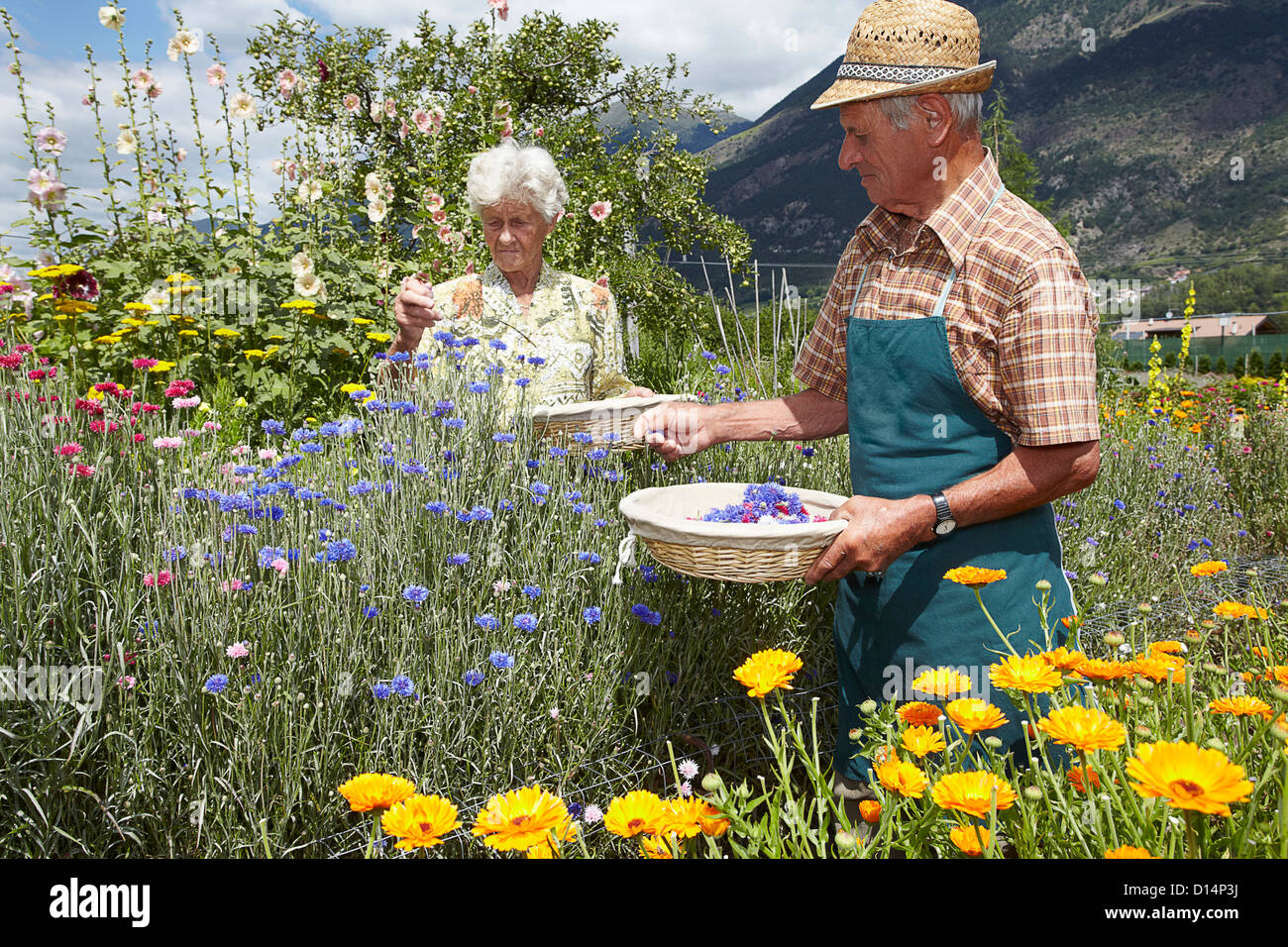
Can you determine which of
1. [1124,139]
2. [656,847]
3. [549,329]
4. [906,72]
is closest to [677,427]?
[906,72]

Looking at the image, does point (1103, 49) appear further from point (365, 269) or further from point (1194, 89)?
point (365, 269)

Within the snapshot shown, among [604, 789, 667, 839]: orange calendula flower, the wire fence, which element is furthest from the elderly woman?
[604, 789, 667, 839]: orange calendula flower

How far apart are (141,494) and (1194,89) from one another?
133 meters

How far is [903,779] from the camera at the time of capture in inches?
36.0

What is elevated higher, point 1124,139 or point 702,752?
point 1124,139

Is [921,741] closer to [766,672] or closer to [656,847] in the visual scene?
[766,672]

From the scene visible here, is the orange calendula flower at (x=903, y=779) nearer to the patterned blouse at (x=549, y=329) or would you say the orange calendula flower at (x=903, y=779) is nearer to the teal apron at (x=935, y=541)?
the teal apron at (x=935, y=541)

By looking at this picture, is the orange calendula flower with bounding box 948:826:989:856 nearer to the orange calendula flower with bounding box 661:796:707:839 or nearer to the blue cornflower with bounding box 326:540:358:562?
the orange calendula flower with bounding box 661:796:707:839

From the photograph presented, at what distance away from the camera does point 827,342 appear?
206 cm

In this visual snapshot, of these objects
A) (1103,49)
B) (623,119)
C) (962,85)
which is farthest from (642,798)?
(1103,49)

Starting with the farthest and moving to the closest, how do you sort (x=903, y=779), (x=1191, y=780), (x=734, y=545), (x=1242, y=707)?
(x=734, y=545) < (x=1242, y=707) < (x=903, y=779) < (x=1191, y=780)

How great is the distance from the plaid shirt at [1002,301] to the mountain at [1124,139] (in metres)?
68.0

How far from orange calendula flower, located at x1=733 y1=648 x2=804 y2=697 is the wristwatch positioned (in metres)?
0.63

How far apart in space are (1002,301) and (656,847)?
49.5 inches
